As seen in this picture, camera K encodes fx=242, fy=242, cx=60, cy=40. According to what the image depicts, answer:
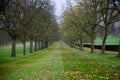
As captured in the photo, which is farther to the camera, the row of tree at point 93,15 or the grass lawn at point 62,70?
the row of tree at point 93,15

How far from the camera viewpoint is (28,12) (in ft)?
130

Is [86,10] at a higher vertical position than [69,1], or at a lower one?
lower

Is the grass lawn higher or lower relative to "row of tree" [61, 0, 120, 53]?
lower

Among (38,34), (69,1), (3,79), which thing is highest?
(69,1)

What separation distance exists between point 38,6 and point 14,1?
13.4m

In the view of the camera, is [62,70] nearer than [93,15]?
Yes

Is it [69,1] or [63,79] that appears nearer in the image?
[63,79]

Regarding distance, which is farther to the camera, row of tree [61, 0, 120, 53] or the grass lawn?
row of tree [61, 0, 120, 53]

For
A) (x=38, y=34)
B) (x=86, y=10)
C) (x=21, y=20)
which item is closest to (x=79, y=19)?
(x=86, y=10)

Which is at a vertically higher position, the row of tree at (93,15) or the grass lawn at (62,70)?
the row of tree at (93,15)

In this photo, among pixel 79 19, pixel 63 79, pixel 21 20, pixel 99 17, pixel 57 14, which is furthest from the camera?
pixel 57 14

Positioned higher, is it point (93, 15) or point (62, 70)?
point (93, 15)

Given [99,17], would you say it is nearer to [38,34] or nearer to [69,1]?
[69,1]

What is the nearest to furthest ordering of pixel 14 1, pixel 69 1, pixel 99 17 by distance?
pixel 14 1 < pixel 99 17 < pixel 69 1
